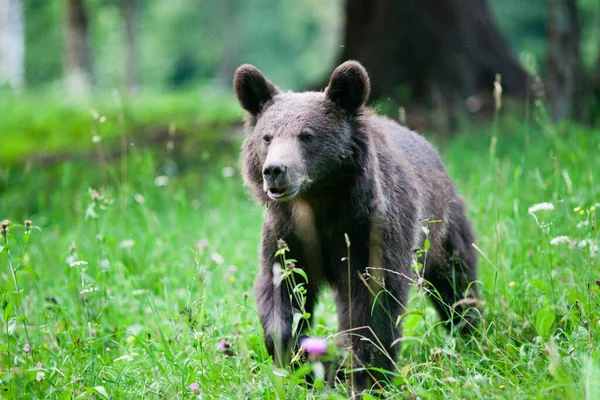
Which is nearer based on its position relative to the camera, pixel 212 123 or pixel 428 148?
pixel 428 148

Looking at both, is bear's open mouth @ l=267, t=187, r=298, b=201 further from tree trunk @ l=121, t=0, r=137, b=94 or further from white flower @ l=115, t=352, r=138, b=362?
tree trunk @ l=121, t=0, r=137, b=94

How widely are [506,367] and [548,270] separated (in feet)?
2.90

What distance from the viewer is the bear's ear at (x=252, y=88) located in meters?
4.09

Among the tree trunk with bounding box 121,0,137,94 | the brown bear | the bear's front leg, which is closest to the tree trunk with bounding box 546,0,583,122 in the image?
the brown bear

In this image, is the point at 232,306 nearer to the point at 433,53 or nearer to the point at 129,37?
the point at 433,53

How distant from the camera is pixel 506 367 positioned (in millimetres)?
3303

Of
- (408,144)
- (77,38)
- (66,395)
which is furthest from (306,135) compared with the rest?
(77,38)

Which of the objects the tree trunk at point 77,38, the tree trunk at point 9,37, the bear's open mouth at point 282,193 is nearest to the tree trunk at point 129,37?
the tree trunk at point 77,38

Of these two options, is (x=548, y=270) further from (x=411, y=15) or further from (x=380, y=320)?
(x=411, y=15)

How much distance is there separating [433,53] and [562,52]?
2536 millimetres

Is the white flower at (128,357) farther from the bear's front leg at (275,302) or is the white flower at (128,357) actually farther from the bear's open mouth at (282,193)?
the bear's open mouth at (282,193)

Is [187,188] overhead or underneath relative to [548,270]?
underneath

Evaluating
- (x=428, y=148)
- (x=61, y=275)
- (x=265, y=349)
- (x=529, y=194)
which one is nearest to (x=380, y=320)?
(x=265, y=349)

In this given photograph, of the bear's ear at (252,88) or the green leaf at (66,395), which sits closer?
the green leaf at (66,395)
